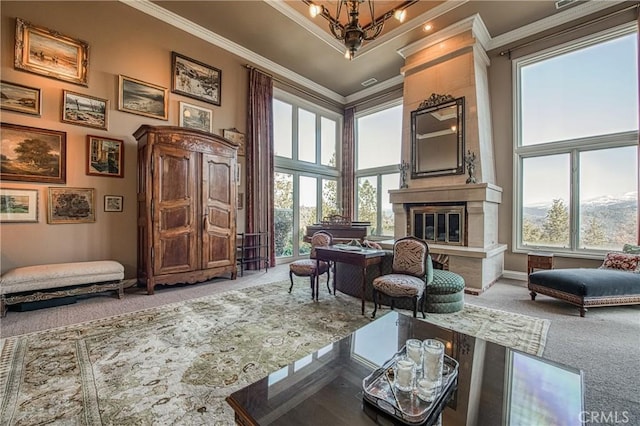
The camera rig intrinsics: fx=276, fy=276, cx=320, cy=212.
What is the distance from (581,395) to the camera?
1297 mm

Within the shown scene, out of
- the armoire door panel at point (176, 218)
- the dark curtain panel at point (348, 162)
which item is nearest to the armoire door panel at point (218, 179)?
the armoire door panel at point (176, 218)

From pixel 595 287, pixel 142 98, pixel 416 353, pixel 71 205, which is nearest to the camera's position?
pixel 416 353

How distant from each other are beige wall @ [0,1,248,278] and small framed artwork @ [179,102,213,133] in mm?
125

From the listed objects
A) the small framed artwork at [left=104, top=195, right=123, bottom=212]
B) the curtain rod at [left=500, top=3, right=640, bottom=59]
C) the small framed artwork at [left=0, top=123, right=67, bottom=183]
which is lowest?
the small framed artwork at [left=104, top=195, right=123, bottom=212]

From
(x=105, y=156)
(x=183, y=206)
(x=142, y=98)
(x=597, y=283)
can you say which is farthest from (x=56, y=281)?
(x=597, y=283)

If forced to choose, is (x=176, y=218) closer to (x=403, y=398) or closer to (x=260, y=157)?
(x=260, y=157)

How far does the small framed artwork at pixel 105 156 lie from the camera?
4246mm

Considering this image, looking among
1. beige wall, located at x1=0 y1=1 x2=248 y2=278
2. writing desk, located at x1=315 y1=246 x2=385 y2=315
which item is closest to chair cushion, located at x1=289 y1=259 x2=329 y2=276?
writing desk, located at x1=315 y1=246 x2=385 y2=315

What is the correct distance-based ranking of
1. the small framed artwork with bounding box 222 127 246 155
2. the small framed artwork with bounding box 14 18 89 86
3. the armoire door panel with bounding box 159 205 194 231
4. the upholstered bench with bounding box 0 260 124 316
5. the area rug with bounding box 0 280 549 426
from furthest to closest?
the small framed artwork with bounding box 222 127 246 155 → the armoire door panel with bounding box 159 205 194 231 → the small framed artwork with bounding box 14 18 89 86 → the upholstered bench with bounding box 0 260 124 316 → the area rug with bounding box 0 280 549 426

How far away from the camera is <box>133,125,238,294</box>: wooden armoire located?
4191 mm

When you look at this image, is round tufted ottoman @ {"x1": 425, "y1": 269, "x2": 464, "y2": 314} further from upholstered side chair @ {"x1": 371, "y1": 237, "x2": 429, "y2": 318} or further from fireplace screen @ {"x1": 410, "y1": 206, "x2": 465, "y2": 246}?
fireplace screen @ {"x1": 410, "y1": 206, "x2": 465, "y2": 246}

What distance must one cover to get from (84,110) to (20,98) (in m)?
0.66

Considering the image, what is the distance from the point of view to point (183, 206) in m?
4.49

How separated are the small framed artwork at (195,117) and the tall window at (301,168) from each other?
1.72 m
